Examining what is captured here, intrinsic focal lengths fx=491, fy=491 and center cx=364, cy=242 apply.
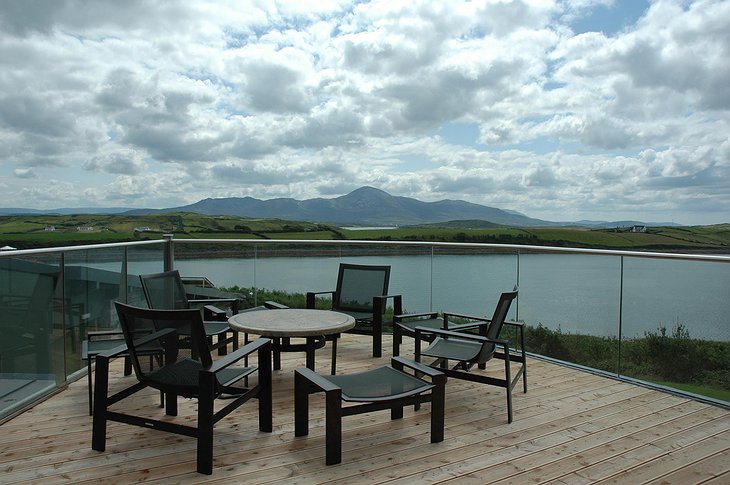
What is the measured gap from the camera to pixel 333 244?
6219mm

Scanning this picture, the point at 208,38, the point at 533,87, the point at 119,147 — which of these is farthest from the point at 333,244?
the point at 119,147

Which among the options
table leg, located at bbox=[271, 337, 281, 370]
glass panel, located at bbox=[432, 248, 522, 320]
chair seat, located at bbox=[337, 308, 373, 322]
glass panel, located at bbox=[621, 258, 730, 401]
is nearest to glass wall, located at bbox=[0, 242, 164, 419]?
table leg, located at bbox=[271, 337, 281, 370]

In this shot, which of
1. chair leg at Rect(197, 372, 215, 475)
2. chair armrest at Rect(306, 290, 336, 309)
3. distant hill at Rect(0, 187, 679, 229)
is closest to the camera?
chair leg at Rect(197, 372, 215, 475)

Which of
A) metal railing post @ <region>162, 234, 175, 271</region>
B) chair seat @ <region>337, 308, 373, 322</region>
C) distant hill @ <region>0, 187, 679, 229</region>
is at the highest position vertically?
distant hill @ <region>0, 187, 679, 229</region>

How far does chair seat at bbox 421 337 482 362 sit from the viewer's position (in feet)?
11.6

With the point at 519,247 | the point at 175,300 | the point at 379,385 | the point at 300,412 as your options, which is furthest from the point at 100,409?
the point at 519,247

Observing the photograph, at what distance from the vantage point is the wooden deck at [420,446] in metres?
2.54

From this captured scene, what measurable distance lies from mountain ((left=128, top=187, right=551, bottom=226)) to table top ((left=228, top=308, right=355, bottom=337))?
280 feet

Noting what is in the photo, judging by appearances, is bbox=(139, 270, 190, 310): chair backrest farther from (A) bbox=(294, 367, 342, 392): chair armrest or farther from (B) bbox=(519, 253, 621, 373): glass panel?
(B) bbox=(519, 253, 621, 373): glass panel

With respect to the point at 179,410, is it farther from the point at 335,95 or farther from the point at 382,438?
the point at 335,95

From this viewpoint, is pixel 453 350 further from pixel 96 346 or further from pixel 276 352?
pixel 96 346

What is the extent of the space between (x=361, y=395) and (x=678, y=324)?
2.80 m

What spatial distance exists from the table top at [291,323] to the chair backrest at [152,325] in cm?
68

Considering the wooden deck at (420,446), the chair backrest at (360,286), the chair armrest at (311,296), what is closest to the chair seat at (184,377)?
the wooden deck at (420,446)
